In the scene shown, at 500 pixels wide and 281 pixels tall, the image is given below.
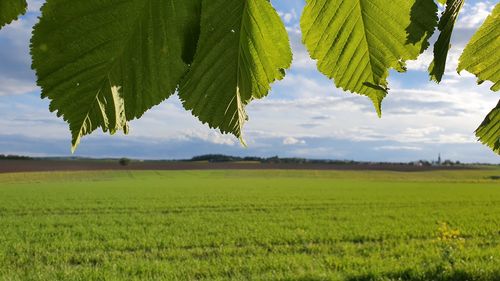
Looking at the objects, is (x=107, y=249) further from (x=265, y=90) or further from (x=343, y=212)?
(x=265, y=90)

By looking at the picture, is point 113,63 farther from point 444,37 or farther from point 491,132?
point 491,132

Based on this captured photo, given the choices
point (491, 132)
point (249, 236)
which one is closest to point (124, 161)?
point (249, 236)

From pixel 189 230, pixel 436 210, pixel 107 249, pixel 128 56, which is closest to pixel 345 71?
pixel 128 56

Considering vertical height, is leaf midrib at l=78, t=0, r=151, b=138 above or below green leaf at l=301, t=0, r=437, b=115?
below

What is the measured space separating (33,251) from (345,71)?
629 inches

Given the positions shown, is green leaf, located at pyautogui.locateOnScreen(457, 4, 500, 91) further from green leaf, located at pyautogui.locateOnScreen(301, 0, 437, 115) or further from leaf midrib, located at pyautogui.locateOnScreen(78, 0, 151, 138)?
leaf midrib, located at pyautogui.locateOnScreen(78, 0, 151, 138)

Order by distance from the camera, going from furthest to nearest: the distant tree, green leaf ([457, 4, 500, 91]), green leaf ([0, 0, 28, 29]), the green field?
the distant tree → the green field → green leaf ([457, 4, 500, 91]) → green leaf ([0, 0, 28, 29])

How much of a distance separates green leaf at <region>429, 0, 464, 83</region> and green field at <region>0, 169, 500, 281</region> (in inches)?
451

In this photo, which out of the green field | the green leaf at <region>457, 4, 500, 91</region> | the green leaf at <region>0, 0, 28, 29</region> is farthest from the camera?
the green field

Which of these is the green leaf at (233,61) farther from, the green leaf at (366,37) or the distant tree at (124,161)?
the distant tree at (124,161)

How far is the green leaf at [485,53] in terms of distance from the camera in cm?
42

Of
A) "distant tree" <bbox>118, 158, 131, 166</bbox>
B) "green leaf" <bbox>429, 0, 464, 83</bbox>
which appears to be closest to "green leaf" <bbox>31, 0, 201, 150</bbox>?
"green leaf" <bbox>429, 0, 464, 83</bbox>

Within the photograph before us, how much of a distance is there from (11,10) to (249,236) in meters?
17.2

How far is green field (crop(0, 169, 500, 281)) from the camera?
1222cm
